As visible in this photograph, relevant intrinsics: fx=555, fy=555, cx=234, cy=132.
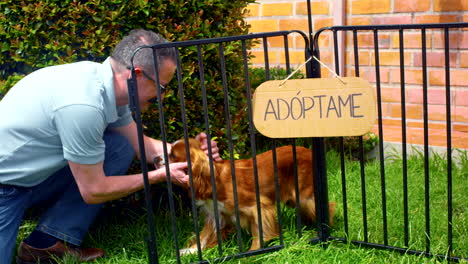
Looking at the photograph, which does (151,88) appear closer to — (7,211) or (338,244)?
(7,211)

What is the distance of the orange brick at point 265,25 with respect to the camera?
5.63 metres

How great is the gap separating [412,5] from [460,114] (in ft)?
3.29

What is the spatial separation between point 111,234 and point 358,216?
1.68 meters

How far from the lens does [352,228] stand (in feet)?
11.5

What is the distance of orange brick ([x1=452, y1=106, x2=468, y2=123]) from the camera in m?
4.62

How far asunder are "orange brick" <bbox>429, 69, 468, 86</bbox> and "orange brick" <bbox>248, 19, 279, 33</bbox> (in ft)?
5.45

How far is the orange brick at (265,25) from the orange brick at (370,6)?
2.91 feet

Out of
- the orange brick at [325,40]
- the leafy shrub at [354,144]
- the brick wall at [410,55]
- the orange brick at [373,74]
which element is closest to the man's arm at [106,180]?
the brick wall at [410,55]

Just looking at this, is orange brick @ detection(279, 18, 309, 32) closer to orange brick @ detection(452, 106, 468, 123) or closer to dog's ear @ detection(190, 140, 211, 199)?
orange brick @ detection(452, 106, 468, 123)

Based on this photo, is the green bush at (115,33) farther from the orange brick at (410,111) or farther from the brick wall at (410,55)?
the orange brick at (410,111)

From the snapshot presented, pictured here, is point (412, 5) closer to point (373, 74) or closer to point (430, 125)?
point (373, 74)

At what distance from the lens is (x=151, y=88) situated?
3.04 m

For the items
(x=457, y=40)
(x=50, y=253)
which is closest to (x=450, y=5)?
(x=457, y=40)

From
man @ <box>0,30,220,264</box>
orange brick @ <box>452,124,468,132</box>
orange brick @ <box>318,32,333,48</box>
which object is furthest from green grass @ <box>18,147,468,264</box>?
orange brick @ <box>318,32,333,48</box>
